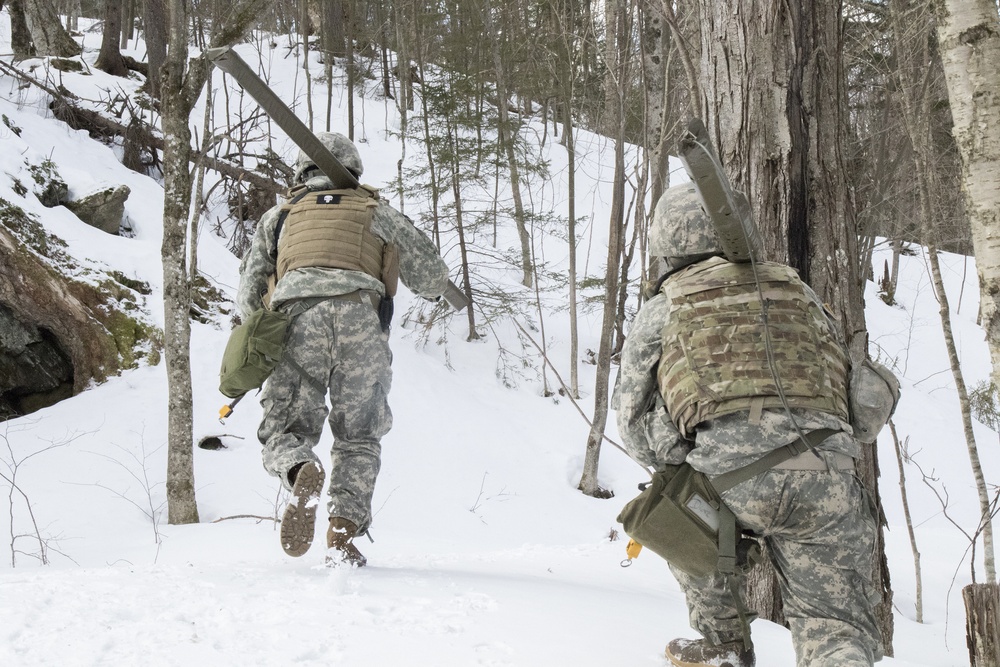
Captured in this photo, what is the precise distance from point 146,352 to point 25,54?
847 cm

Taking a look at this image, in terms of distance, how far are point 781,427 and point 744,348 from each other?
0.24 meters

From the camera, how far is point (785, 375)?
2.18 meters

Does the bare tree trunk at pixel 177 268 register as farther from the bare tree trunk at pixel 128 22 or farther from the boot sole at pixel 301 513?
the bare tree trunk at pixel 128 22

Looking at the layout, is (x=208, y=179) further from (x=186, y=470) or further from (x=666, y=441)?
(x=666, y=441)

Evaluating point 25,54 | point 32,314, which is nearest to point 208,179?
point 25,54

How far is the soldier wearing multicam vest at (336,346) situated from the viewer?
3.44 meters

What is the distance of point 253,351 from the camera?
3.29 m

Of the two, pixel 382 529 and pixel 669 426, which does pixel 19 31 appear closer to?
pixel 382 529

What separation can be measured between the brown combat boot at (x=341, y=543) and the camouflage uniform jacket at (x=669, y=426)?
1451 millimetres

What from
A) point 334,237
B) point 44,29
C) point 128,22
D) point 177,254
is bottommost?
point 177,254

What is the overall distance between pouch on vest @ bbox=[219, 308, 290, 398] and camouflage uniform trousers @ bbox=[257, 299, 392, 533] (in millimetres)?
120

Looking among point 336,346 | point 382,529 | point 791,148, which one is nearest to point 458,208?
point 382,529

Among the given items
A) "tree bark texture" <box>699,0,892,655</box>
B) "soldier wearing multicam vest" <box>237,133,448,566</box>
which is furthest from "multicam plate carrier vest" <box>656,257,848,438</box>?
"soldier wearing multicam vest" <box>237,133,448,566</box>

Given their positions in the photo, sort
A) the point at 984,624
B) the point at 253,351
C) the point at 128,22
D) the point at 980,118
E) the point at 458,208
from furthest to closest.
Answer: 1. the point at 128,22
2. the point at 458,208
3. the point at 253,351
4. the point at 984,624
5. the point at 980,118
